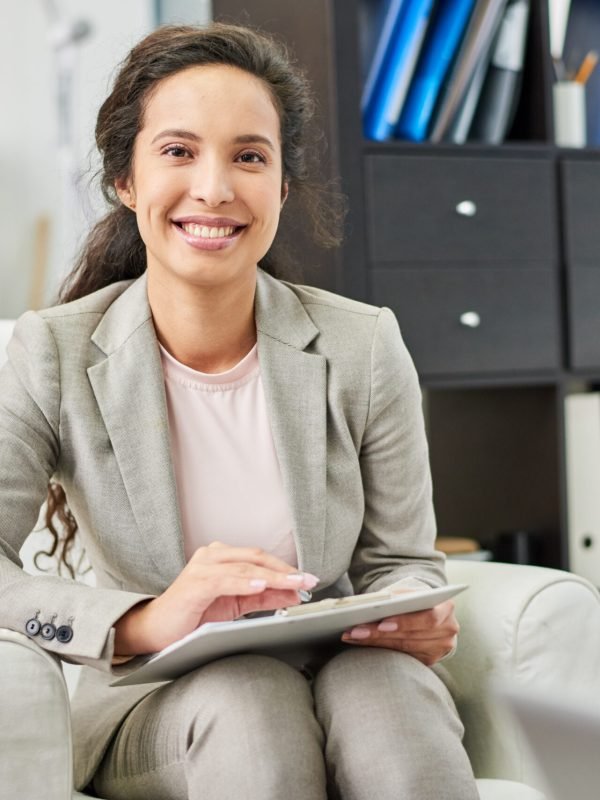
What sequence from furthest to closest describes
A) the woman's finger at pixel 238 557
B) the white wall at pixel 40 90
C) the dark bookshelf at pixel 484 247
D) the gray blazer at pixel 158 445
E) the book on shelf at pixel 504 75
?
the white wall at pixel 40 90, the book on shelf at pixel 504 75, the dark bookshelf at pixel 484 247, the gray blazer at pixel 158 445, the woman's finger at pixel 238 557

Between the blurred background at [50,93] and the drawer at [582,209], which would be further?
the blurred background at [50,93]

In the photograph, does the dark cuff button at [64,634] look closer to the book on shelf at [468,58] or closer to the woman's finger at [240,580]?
the woman's finger at [240,580]

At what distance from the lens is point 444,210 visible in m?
2.19

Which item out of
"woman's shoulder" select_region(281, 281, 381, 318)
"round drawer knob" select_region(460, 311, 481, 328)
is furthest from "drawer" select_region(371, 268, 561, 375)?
"woman's shoulder" select_region(281, 281, 381, 318)

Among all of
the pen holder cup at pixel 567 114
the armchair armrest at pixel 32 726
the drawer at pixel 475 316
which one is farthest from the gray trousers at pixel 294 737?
the pen holder cup at pixel 567 114

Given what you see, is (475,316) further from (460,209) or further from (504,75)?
(504,75)

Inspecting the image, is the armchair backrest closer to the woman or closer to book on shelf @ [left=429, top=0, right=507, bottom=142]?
the woman

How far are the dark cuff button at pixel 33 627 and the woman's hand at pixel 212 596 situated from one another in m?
0.08

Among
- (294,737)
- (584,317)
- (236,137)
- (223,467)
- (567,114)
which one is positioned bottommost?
(294,737)

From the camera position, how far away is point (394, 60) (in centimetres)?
219

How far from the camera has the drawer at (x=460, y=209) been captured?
215cm

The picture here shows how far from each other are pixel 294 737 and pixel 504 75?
1476 mm

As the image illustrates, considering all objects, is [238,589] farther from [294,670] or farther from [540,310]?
[540,310]

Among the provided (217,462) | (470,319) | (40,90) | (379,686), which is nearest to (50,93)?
(40,90)
